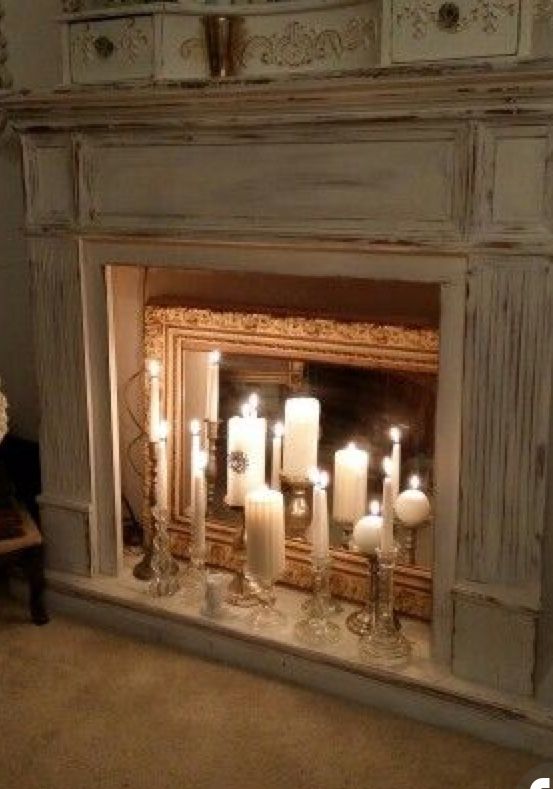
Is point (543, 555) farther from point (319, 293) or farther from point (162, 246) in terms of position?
point (162, 246)

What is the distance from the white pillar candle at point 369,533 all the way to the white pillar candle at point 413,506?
0.29 ft

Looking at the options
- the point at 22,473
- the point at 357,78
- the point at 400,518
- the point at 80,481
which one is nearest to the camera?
the point at 357,78

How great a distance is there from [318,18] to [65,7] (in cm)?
75

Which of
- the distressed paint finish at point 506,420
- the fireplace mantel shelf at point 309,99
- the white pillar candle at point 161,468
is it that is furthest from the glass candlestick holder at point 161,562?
the fireplace mantel shelf at point 309,99

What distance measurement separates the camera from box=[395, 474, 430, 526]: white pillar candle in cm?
215

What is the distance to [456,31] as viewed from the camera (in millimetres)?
1745

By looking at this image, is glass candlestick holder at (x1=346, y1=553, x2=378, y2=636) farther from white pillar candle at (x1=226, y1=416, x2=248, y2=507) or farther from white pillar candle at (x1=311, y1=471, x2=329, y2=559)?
white pillar candle at (x1=226, y1=416, x2=248, y2=507)

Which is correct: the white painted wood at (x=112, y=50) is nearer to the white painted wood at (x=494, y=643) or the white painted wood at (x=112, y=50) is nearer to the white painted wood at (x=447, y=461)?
the white painted wood at (x=447, y=461)

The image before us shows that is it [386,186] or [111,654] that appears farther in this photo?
[111,654]

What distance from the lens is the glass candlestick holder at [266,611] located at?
222cm

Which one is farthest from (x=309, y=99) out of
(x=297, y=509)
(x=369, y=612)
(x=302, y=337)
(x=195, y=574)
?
(x=195, y=574)

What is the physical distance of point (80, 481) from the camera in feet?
7.95

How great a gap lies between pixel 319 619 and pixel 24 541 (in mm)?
778

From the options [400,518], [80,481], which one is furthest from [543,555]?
[80,481]
